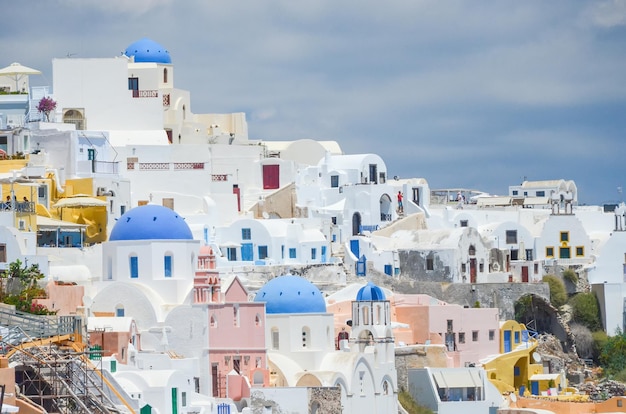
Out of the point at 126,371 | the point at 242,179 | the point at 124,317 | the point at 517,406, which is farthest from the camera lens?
the point at 242,179

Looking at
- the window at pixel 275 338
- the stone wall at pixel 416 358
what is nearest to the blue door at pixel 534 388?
the stone wall at pixel 416 358

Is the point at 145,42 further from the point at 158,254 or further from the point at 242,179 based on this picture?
the point at 158,254

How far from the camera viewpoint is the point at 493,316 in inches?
3438

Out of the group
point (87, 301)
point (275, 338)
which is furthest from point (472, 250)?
point (87, 301)

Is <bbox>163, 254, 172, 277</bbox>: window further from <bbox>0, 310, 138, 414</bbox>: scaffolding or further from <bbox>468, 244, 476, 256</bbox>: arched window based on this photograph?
<bbox>468, 244, 476, 256</bbox>: arched window

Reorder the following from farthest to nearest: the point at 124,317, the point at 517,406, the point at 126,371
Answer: the point at 517,406
the point at 124,317
the point at 126,371

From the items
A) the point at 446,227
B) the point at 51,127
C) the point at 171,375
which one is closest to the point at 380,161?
Answer: the point at 446,227

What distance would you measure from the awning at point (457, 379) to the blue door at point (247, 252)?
10.8 meters

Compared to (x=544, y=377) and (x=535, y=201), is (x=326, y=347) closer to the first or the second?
(x=544, y=377)

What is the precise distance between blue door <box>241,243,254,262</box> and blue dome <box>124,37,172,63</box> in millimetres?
12791

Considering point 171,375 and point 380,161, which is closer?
point 171,375

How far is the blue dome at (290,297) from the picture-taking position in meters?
76.4

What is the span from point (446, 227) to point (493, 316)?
10.8 metres

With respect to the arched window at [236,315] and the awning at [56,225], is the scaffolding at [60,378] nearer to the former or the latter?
the arched window at [236,315]
